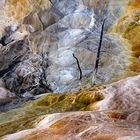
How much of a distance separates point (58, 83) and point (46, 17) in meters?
15.7

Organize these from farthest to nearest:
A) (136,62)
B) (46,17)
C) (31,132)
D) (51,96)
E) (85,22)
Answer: (46,17)
(85,22)
(136,62)
(51,96)
(31,132)

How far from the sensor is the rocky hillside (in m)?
22.2

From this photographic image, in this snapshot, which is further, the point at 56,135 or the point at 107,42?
the point at 107,42

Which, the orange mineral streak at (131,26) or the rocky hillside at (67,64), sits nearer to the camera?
the rocky hillside at (67,64)

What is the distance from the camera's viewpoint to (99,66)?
4319cm

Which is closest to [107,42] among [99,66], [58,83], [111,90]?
[99,66]

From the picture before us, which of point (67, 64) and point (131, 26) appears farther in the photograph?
point (131, 26)

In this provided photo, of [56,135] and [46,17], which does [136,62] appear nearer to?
[46,17]

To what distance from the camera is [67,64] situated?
4578 cm

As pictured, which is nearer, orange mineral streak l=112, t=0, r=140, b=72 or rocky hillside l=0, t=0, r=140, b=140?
rocky hillside l=0, t=0, r=140, b=140

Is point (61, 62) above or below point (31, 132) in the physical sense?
below

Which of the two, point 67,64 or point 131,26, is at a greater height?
point 131,26

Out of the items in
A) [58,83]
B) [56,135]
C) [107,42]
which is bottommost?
[58,83]

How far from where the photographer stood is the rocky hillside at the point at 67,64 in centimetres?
2225
